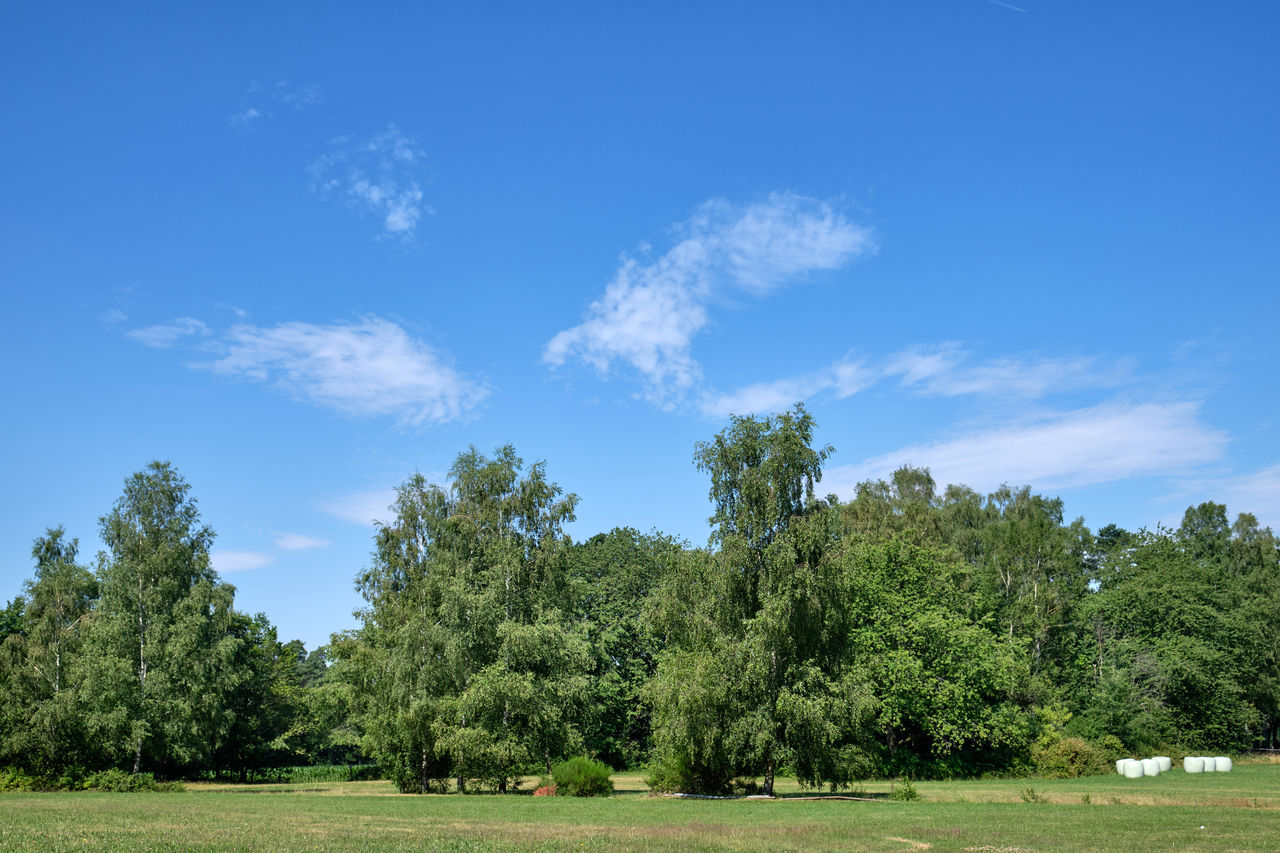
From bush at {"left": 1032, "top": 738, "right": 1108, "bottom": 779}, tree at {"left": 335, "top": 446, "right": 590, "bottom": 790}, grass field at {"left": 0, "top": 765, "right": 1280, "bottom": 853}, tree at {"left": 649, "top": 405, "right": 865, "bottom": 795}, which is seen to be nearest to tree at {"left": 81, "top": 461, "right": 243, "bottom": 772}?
tree at {"left": 335, "top": 446, "right": 590, "bottom": 790}

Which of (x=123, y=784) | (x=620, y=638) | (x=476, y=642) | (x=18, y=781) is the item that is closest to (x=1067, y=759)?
(x=620, y=638)

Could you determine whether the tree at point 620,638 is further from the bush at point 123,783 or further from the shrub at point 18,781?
the shrub at point 18,781

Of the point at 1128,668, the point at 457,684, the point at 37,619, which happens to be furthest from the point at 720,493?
the point at 37,619

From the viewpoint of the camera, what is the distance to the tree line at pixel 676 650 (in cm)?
3756

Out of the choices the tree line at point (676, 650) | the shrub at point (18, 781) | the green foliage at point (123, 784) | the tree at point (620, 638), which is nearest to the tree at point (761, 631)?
the tree line at point (676, 650)

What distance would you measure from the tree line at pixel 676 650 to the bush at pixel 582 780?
2.35m

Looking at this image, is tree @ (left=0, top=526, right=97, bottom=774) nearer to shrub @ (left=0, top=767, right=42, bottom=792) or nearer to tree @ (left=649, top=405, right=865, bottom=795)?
shrub @ (left=0, top=767, right=42, bottom=792)

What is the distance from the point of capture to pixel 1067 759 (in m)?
52.1

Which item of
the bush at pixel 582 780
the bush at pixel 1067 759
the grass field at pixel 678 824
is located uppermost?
the grass field at pixel 678 824

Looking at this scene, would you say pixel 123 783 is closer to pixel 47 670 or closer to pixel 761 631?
pixel 47 670

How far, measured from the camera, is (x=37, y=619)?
56.5 m

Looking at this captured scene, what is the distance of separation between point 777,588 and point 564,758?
726 inches

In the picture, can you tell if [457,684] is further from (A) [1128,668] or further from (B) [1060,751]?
(A) [1128,668]

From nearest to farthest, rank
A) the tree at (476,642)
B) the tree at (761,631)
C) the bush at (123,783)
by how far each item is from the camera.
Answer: the tree at (761,631)
the tree at (476,642)
the bush at (123,783)
